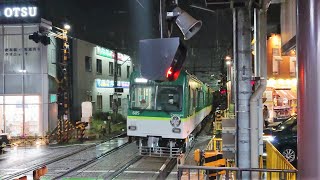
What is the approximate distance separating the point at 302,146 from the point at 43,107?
837 inches

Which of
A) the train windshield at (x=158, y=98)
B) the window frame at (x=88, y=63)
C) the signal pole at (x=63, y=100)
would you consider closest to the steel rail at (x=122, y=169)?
the train windshield at (x=158, y=98)

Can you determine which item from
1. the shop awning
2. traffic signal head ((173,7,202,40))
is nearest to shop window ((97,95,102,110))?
the shop awning

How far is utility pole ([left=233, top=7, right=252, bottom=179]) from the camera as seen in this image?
7.03 metres

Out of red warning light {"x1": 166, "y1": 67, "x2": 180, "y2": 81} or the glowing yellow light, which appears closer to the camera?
red warning light {"x1": 166, "y1": 67, "x2": 180, "y2": 81}

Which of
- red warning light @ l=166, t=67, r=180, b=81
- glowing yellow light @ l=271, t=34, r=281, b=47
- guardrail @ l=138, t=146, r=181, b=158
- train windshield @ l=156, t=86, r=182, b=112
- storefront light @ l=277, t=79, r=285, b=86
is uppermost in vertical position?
glowing yellow light @ l=271, t=34, r=281, b=47

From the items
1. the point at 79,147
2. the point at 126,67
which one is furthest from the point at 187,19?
the point at 126,67

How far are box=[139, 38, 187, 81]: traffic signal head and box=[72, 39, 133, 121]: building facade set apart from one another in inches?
896

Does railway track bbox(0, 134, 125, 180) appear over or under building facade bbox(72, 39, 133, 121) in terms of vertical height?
under

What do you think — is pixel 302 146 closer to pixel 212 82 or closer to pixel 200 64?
pixel 200 64

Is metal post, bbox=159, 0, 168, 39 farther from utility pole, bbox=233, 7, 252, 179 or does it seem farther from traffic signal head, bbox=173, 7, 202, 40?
utility pole, bbox=233, 7, 252, 179

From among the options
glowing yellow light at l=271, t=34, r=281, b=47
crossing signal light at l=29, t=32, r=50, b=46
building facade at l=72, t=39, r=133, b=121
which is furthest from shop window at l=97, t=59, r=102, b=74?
glowing yellow light at l=271, t=34, r=281, b=47

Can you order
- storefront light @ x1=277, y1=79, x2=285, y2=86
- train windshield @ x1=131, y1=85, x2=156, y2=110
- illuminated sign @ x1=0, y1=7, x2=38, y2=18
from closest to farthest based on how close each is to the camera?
train windshield @ x1=131, y1=85, x2=156, y2=110, illuminated sign @ x1=0, y1=7, x2=38, y2=18, storefront light @ x1=277, y1=79, x2=285, y2=86

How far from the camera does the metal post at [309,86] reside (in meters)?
3.45

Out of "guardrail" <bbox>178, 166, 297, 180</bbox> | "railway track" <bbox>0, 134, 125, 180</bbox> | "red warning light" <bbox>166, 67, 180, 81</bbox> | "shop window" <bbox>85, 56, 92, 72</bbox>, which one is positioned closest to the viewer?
"red warning light" <bbox>166, 67, 180, 81</bbox>
